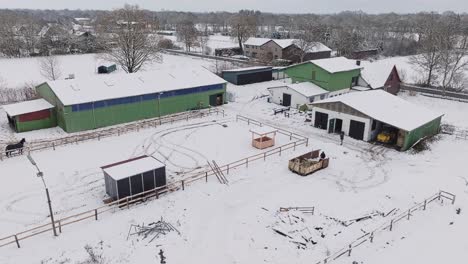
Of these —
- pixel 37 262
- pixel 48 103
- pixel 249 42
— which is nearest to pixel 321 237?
pixel 37 262


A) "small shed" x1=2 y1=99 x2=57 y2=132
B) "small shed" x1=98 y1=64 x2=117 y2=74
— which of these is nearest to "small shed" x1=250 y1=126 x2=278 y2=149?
"small shed" x1=2 y1=99 x2=57 y2=132

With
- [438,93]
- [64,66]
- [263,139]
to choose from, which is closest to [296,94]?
[263,139]

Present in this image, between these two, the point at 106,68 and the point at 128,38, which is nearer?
the point at 128,38

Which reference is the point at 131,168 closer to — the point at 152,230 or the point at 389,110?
the point at 152,230

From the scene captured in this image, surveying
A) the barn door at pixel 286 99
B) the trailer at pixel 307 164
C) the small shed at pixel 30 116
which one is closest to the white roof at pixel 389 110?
the trailer at pixel 307 164

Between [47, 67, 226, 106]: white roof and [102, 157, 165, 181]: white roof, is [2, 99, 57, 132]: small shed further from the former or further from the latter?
[102, 157, 165, 181]: white roof
